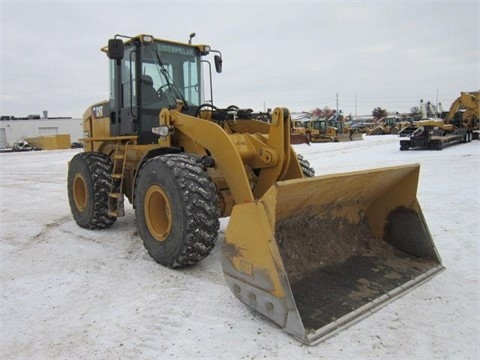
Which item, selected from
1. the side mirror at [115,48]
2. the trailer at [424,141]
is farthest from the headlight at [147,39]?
the trailer at [424,141]

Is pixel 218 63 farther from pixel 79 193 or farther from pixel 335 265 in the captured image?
pixel 335 265

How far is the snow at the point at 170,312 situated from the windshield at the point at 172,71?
2104 millimetres

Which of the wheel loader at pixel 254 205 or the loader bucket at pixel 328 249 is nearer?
the loader bucket at pixel 328 249

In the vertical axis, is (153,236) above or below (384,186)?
below

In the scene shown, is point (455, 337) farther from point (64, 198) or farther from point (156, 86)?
point (64, 198)

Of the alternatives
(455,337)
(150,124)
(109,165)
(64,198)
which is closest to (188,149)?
(150,124)

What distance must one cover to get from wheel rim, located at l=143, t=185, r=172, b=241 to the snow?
1.27 ft

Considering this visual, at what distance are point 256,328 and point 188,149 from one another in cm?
259

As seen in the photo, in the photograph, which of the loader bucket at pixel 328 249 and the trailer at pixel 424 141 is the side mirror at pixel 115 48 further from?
the trailer at pixel 424 141

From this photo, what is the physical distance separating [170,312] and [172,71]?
3516 millimetres

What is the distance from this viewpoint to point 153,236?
465cm

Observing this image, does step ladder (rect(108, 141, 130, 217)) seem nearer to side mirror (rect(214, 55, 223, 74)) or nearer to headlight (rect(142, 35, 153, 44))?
headlight (rect(142, 35, 153, 44))

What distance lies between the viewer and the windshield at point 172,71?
5.59 metres

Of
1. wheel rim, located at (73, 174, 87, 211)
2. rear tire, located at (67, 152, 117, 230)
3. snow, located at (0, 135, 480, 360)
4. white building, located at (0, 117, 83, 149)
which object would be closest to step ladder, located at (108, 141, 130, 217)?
rear tire, located at (67, 152, 117, 230)
